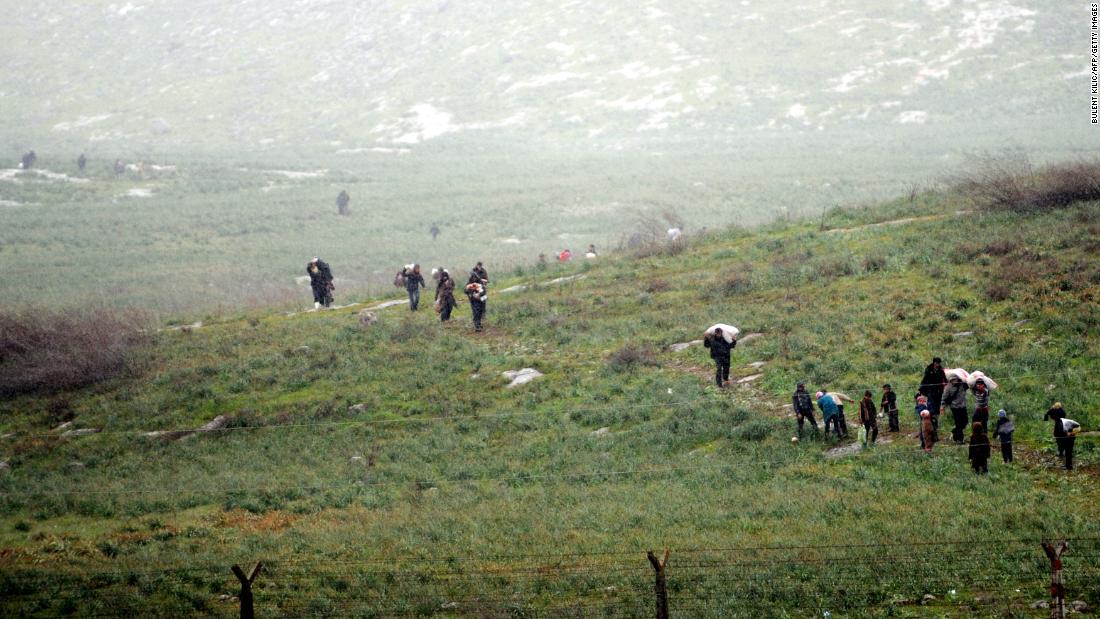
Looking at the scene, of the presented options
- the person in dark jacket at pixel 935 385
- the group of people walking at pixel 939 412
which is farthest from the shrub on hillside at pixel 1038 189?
the person in dark jacket at pixel 935 385

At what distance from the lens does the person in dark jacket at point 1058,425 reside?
18.1 m

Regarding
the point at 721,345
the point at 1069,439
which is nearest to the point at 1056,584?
the point at 1069,439

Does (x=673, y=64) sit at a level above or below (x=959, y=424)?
above

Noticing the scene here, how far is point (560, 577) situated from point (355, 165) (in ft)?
260

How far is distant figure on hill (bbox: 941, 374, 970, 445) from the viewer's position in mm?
19938

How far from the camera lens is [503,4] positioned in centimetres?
14000

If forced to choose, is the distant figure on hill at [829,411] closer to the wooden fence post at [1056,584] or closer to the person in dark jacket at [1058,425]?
the person in dark jacket at [1058,425]

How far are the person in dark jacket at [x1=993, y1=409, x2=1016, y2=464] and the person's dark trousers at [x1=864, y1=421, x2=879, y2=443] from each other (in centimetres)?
233

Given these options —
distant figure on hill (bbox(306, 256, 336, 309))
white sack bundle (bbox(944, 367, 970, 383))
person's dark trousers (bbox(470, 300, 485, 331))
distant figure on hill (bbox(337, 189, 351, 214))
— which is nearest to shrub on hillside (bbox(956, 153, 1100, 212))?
white sack bundle (bbox(944, 367, 970, 383))

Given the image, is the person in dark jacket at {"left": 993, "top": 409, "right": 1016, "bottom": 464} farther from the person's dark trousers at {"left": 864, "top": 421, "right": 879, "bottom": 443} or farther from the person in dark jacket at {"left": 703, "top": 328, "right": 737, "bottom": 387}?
the person in dark jacket at {"left": 703, "top": 328, "right": 737, "bottom": 387}

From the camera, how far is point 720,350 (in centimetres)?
2505

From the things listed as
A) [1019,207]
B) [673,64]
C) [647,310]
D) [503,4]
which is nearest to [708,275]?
[647,310]

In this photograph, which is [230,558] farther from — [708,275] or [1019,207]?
[1019,207]

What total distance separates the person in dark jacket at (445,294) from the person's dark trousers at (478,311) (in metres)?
1.28
